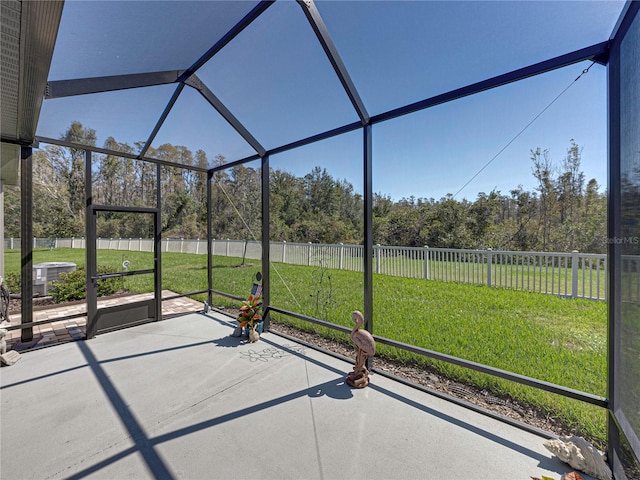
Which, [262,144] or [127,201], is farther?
[127,201]

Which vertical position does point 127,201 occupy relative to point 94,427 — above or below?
above

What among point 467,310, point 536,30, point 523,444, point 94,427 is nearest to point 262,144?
point 536,30

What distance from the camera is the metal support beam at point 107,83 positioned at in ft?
8.25

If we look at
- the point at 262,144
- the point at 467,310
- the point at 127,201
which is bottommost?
the point at 467,310

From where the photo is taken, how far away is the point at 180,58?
8.70 ft

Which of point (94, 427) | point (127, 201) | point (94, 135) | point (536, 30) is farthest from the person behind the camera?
point (127, 201)

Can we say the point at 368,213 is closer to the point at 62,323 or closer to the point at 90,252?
the point at 90,252

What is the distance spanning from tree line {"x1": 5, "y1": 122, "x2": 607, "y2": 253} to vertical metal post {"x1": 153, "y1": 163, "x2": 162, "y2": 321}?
0.20 feet

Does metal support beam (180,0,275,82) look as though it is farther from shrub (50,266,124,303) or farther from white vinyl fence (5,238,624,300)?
shrub (50,266,124,303)

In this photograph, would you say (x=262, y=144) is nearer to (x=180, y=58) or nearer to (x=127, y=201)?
(x=180, y=58)

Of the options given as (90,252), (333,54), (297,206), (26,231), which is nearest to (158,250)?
(90,252)

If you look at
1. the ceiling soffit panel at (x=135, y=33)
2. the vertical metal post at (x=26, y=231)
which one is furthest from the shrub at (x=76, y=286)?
the ceiling soffit panel at (x=135, y=33)

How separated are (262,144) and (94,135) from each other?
216 cm

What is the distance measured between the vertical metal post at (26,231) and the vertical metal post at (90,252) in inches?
20.5
